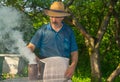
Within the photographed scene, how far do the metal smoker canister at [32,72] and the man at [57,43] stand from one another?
0.38m

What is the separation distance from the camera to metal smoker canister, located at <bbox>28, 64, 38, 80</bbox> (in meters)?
3.38

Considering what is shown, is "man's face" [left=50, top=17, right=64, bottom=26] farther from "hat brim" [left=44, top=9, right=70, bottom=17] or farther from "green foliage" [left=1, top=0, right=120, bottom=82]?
"green foliage" [left=1, top=0, right=120, bottom=82]

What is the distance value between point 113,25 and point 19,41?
12.6m

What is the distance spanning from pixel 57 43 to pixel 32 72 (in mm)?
677

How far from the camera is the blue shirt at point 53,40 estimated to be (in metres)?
4.04

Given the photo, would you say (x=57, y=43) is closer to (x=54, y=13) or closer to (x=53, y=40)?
(x=53, y=40)

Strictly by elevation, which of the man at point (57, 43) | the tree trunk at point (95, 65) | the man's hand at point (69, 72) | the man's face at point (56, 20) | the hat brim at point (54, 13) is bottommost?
the tree trunk at point (95, 65)

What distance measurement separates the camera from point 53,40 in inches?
160

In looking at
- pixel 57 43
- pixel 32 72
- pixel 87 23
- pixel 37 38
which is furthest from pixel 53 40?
pixel 87 23

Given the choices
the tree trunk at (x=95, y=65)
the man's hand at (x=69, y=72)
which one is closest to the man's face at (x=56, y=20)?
the man's hand at (x=69, y=72)

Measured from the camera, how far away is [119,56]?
1716cm

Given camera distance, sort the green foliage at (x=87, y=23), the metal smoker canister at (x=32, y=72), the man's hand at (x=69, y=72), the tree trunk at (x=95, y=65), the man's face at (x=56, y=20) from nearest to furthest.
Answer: the metal smoker canister at (x=32, y=72), the man's hand at (x=69, y=72), the man's face at (x=56, y=20), the tree trunk at (x=95, y=65), the green foliage at (x=87, y=23)

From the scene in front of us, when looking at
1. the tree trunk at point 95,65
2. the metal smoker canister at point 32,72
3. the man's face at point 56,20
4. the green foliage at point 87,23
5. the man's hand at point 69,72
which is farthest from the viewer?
the green foliage at point 87,23

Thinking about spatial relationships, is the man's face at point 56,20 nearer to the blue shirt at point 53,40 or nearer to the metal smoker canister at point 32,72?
the blue shirt at point 53,40
